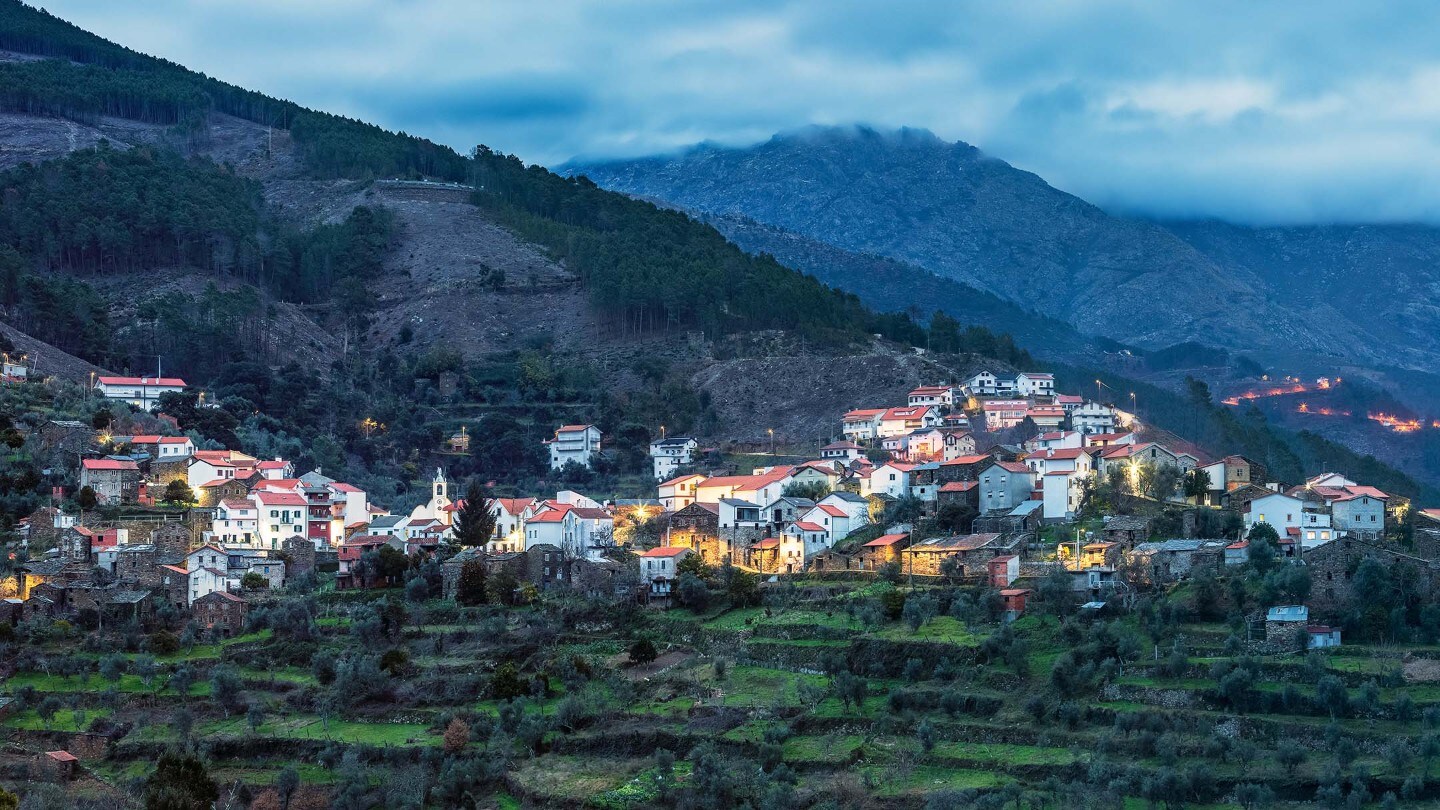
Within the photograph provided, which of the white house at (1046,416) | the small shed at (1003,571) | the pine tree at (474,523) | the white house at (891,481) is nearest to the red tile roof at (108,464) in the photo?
the pine tree at (474,523)

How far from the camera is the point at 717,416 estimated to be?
314ft

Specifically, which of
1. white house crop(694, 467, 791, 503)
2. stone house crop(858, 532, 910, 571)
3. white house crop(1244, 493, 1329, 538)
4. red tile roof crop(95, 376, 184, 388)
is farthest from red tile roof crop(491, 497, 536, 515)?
white house crop(1244, 493, 1329, 538)

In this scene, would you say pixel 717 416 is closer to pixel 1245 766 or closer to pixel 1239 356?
pixel 1245 766

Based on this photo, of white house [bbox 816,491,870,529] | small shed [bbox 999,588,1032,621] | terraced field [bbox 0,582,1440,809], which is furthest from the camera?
white house [bbox 816,491,870,529]

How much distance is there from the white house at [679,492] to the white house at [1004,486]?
508 inches

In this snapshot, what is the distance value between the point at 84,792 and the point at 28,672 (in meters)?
9.82

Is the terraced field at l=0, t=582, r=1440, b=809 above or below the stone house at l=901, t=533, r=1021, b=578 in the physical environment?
below

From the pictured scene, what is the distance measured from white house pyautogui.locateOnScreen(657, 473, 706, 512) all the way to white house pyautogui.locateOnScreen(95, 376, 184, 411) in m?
25.9

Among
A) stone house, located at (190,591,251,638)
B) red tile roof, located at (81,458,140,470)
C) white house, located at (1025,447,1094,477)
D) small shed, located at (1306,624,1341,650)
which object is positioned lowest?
stone house, located at (190,591,251,638)

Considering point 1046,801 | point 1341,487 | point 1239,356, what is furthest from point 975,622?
point 1239,356

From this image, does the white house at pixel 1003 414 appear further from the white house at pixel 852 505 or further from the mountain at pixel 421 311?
the white house at pixel 852 505

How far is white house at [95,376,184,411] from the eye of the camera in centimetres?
8488

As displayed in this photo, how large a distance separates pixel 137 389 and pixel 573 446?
20826 mm

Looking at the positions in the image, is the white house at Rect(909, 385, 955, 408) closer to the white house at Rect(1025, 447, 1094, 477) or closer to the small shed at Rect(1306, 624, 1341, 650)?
the white house at Rect(1025, 447, 1094, 477)
